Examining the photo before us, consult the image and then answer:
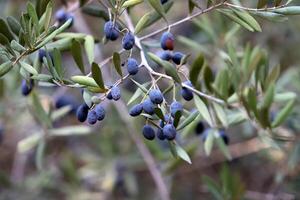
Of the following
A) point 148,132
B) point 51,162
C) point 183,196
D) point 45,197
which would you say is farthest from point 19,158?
point 148,132

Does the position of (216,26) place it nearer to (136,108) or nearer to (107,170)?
(107,170)

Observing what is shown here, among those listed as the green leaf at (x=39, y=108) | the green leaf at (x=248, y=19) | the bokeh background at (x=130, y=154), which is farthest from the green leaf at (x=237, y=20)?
the bokeh background at (x=130, y=154)

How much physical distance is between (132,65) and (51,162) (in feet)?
4.84

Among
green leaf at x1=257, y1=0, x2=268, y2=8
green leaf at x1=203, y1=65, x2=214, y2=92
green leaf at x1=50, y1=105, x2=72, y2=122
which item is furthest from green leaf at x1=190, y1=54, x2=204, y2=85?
green leaf at x1=50, y1=105, x2=72, y2=122

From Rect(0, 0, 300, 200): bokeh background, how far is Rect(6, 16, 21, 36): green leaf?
70cm

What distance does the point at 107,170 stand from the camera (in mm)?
2092

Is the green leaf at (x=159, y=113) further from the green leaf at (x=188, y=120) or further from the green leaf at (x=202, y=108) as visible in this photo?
the green leaf at (x=202, y=108)

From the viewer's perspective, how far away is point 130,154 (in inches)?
84.2

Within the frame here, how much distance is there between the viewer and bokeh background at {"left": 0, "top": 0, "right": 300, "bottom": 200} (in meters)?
1.83

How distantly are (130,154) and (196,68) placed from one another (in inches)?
41.0

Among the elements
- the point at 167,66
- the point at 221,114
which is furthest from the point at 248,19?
the point at 221,114

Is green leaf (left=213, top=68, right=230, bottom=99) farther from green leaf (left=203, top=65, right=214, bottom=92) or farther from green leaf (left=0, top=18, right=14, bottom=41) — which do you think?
green leaf (left=0, top=18, right=14, bottom=41)

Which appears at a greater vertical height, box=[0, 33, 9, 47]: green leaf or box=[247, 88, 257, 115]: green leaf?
box=[0, 33, 9, 47]: green leaf

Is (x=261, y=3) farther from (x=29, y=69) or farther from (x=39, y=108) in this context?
(x=39, y=108)
